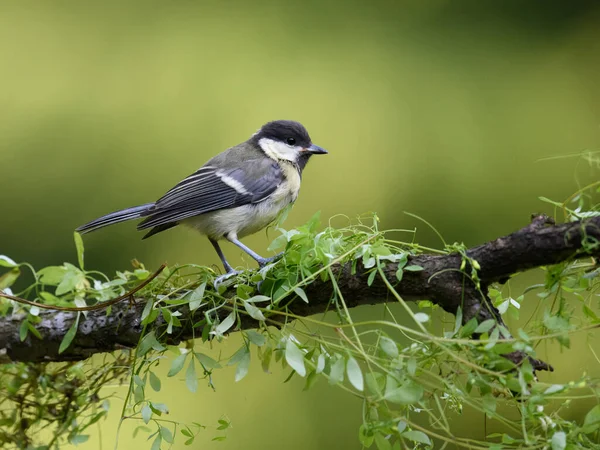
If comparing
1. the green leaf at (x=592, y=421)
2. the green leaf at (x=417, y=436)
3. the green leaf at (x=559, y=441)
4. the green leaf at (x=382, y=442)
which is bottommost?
the green leaf at (x=382, y=442)

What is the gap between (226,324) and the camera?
92 cm

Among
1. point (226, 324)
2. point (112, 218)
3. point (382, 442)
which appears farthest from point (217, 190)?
point (382, 442)

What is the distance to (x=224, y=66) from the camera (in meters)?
2.31

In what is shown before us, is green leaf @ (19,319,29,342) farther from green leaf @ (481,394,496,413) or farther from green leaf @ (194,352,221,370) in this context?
green leaf @ (481,394,496,413)

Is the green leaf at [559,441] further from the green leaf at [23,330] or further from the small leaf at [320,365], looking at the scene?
the green leaf at [23,330]

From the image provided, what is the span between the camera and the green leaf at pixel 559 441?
71cm

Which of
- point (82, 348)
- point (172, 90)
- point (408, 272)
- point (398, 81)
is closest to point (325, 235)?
point (408, 272)

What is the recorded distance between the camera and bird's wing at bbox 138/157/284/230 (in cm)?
142

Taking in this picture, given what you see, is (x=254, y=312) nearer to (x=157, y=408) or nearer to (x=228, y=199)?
(x=157, y=408)

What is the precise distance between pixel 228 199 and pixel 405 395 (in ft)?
2.74

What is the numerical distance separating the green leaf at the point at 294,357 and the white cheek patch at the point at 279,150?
2.88 ft

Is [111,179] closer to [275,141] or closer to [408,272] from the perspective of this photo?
[275,141]

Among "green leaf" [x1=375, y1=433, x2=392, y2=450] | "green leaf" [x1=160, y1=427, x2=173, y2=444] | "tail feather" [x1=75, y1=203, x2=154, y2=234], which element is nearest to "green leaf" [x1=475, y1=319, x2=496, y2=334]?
"green leaf" [x1=375, y1=433, x2=392, y2=450]

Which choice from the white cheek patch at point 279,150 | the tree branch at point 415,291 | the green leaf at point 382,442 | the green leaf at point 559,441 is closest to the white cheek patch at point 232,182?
the white cheek patch at point 279,150
